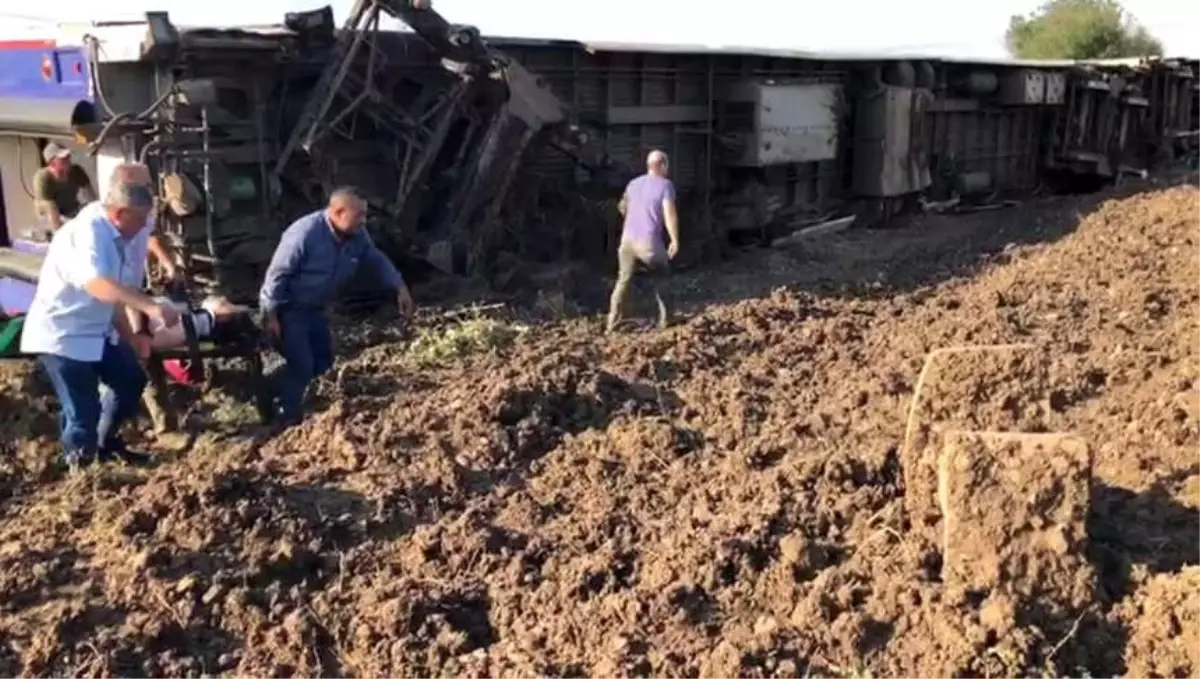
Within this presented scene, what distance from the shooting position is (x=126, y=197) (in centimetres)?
631

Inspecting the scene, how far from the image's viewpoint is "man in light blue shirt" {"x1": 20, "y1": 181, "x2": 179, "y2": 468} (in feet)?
20.5

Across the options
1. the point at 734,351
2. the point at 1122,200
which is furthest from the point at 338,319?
the point at 1122,200

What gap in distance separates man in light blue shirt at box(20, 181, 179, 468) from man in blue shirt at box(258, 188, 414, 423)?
2.71 feet

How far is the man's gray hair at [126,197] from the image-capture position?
6.31 m

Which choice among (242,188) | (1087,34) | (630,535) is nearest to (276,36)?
(242,188)

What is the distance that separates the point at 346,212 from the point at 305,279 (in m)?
0.46

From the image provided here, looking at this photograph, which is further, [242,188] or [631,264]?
[631,264]

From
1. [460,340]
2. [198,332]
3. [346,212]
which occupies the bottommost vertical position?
[460,340]

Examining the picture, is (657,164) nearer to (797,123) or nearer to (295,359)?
(295,359)

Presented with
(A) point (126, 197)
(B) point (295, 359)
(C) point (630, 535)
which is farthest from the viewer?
(B) point (295, 359)

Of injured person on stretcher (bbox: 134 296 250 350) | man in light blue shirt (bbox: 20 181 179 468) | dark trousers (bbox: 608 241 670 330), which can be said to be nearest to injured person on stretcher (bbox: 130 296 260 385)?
injured person on stretcher (bbox: 134 296 250 350)

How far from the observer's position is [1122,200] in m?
18.0

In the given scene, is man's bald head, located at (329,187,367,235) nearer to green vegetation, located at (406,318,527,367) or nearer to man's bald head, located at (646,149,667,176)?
green vegetation, located at (406,318,527,367)

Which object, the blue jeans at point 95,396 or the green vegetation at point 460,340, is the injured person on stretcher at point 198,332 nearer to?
the blue jeans at point 95,396
